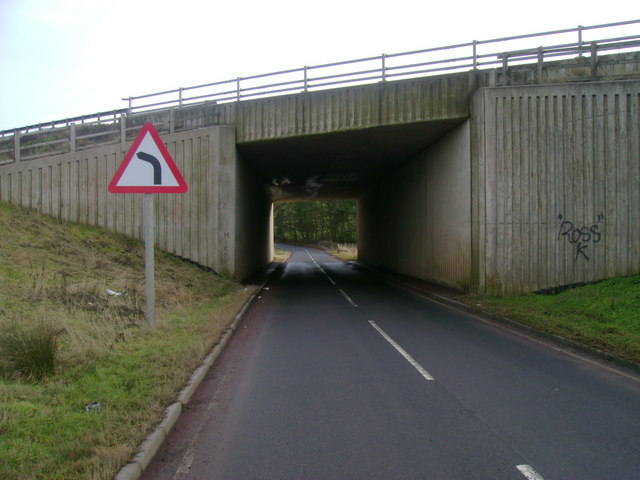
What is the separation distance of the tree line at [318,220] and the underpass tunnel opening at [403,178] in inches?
1445

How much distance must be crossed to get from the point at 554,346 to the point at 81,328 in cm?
738

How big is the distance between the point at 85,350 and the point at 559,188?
12390mm

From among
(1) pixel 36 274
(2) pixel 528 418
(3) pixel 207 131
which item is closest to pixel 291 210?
(3) pixel 207 131

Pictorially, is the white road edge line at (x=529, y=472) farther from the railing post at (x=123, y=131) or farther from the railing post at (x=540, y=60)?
the railing post at (x=123, y=131)

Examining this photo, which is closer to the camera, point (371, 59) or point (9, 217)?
point (9, 217)

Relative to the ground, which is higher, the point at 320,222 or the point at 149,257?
the point at 320,222

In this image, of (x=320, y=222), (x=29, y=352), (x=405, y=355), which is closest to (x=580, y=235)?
(x=405, y=355)

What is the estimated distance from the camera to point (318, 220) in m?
78.0

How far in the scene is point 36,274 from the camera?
959cm

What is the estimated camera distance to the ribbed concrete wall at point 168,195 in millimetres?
16750

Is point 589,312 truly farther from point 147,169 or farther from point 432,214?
point 147,169

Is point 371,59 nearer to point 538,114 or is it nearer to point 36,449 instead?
point 538,114

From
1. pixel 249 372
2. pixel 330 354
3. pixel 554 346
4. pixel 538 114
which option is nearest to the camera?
pixel 249 372

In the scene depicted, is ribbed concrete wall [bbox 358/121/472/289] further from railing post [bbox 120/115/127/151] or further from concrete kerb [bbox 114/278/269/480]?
railing post [bbox 120/115/127/151]
